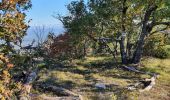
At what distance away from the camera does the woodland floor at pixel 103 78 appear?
26.5 m

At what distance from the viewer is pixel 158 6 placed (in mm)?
34531

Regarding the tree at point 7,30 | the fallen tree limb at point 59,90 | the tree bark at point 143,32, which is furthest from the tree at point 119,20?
the tree at point 7,30

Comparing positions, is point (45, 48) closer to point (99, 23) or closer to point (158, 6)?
point (99, 23)

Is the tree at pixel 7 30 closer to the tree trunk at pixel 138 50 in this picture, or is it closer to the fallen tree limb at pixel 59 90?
the fallen tree limb at pixel 59 90

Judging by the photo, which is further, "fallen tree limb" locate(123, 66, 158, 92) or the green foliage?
the green foliage

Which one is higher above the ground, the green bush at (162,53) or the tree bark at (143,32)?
the tree bark at (143,32)

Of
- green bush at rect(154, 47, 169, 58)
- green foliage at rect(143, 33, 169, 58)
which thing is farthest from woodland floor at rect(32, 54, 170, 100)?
green bush at rect(154, 47, 169, 58)

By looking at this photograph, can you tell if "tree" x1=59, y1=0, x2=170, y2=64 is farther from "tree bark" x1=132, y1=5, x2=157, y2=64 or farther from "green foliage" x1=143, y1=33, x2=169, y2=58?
"green foliage" x1=143, y1=33, x2=169, y2=58

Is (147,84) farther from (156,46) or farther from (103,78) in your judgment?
(156,46)

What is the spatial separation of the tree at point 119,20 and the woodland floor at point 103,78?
99.8 inches

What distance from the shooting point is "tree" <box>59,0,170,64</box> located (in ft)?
117

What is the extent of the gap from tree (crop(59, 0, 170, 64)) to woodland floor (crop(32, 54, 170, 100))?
253cm

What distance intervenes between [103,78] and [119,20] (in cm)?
779

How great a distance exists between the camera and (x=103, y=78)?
31500 mm
